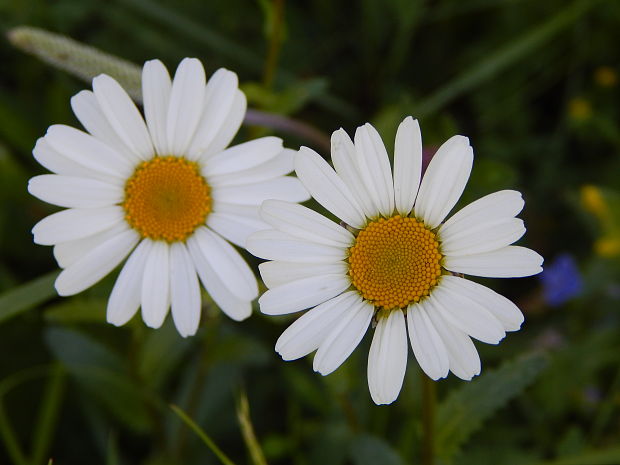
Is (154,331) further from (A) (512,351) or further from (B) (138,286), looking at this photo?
(A) (512,351)

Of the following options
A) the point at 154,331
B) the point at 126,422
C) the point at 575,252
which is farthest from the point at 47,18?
the point at 575,252

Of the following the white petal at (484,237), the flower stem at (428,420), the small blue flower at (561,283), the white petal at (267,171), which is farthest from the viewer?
the small blue flower at (561,283)

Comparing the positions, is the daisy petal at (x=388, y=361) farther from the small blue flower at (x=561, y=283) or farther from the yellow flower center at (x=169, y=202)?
the small blue flower at (x=561, y=283)

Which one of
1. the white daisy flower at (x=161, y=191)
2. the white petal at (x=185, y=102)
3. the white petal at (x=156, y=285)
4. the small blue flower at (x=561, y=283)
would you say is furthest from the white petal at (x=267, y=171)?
the small blue flower at (x=561, y=283)

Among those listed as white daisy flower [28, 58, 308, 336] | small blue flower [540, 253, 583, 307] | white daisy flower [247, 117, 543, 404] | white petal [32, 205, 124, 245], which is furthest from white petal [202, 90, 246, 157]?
small blue flower [540, 253, 583, 307]

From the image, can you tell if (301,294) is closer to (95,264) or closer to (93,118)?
(95,264)
